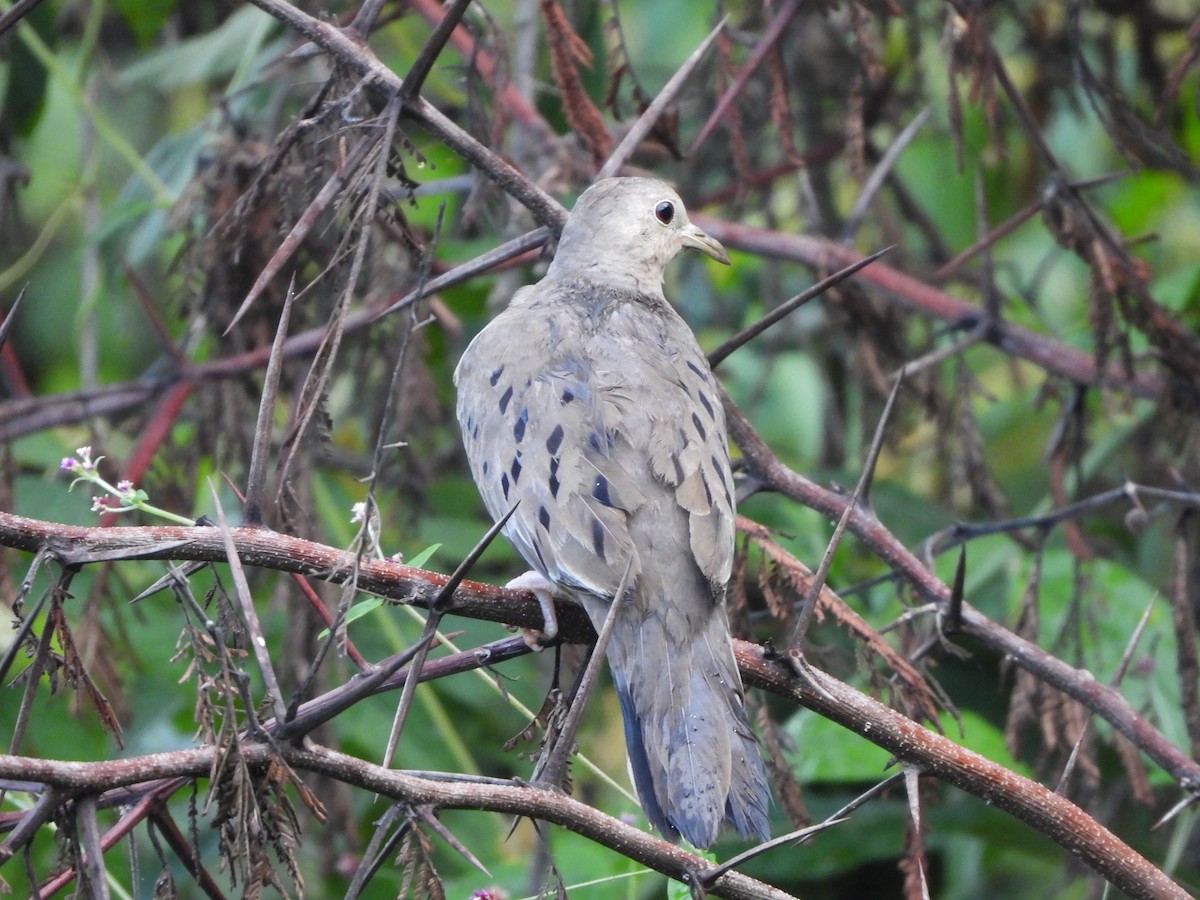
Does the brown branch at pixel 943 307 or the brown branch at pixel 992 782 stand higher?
the brown branch at pixel 943 307

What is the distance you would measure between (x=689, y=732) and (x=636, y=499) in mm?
567

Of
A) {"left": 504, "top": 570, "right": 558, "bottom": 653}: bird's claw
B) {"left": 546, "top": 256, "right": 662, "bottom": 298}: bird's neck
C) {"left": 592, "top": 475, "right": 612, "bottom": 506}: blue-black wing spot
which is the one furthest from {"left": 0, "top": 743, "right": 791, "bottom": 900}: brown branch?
{"left": 546, "top": 256, "right": 662, "bottom": 298}: bird's neck

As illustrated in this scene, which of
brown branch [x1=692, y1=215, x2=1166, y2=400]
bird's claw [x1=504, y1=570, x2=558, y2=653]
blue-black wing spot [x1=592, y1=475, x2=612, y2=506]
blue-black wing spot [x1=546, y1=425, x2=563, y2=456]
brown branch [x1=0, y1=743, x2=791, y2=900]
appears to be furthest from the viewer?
brown branch [x1=692, y1=215, x2=1166, y2=400]

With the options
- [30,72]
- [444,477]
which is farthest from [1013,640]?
[30,72]

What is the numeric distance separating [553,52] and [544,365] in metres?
0.72

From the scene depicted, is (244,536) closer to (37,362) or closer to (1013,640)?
(1013,640)

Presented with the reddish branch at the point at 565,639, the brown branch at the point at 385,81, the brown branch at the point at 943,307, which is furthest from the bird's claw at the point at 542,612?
the brown branch at the point at 943,307

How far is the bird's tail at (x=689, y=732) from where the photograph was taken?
2090 millimetres

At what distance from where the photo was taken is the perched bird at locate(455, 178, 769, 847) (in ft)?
7.09

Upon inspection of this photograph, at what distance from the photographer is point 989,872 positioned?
501 cm

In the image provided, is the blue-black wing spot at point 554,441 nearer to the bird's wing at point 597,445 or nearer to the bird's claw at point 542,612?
the bird's wing at point 597,445

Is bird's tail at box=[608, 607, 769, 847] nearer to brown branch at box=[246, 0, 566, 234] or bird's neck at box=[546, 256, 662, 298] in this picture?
brown branch at box=[246, 0, 566, 234]

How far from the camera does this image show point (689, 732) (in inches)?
85.5

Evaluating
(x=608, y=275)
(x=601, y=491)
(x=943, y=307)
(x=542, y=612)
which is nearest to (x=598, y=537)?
(x=601, y=491)
